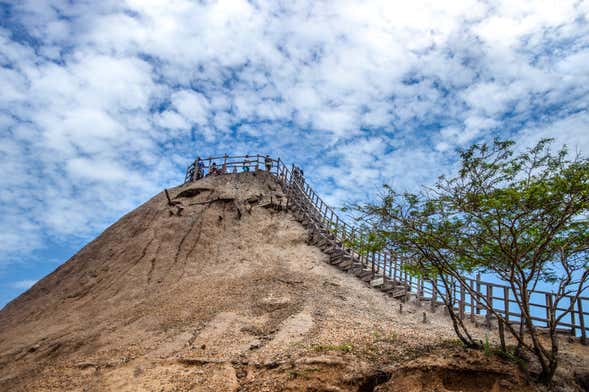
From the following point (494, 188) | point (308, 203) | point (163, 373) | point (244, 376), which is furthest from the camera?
point (308, 203)

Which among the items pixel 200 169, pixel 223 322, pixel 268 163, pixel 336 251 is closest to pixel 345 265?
pixel 336 251

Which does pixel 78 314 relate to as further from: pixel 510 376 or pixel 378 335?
pixel 510 376

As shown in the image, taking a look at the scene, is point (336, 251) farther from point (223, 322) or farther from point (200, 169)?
point (200, 169)

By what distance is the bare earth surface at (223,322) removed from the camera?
8.48 metres

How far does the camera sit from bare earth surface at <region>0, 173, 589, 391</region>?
8477 millimetres

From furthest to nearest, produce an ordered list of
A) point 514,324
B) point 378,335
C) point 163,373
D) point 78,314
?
point 78,314, point 514,324, point 378,335, point 163,373

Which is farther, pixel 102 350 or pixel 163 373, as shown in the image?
pixel 102 350

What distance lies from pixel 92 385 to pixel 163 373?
197cm

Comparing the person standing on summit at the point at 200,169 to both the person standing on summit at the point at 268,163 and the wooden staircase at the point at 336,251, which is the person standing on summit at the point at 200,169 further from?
the wooden staircase at the point at 336,251

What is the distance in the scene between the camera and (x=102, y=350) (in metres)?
12.1

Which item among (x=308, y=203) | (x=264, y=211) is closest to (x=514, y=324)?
(x=308, y=203)

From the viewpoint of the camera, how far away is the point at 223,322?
12094 millimetres

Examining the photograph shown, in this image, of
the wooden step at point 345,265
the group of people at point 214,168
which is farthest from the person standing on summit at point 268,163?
the wooden step at point 345,265

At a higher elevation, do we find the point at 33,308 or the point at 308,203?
the point at 308,203
